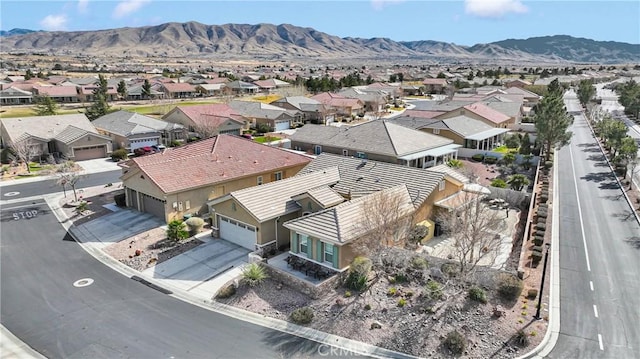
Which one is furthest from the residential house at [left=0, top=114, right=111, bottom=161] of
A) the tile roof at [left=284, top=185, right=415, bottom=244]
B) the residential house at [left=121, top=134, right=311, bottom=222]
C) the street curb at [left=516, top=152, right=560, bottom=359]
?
the street curb at [left=516, top=152, right=560, bottom=359]

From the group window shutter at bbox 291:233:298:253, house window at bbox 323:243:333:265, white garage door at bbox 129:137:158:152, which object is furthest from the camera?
white garage door at bbox 129:137:158:152

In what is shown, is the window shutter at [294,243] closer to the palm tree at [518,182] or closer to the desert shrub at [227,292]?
the desert shrub at [227,292]

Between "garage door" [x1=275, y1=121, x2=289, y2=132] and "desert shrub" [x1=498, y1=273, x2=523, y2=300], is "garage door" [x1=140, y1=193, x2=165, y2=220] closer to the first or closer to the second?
"desert shrub" [x1=498, y1=273, x2=523, y2=300]

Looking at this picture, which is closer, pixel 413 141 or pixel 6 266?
pixel 6 266

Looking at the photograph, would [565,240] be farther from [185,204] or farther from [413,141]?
[185,204]

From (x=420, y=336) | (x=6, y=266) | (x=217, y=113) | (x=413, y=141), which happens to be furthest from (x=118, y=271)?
(x=217, y=113)

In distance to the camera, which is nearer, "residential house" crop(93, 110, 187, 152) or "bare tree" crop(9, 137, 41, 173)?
"bare tree" crop(9, 137, 41, 173)

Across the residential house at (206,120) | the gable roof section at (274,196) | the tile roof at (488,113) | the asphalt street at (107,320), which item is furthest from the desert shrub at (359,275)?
the tile roof at (488,113)
